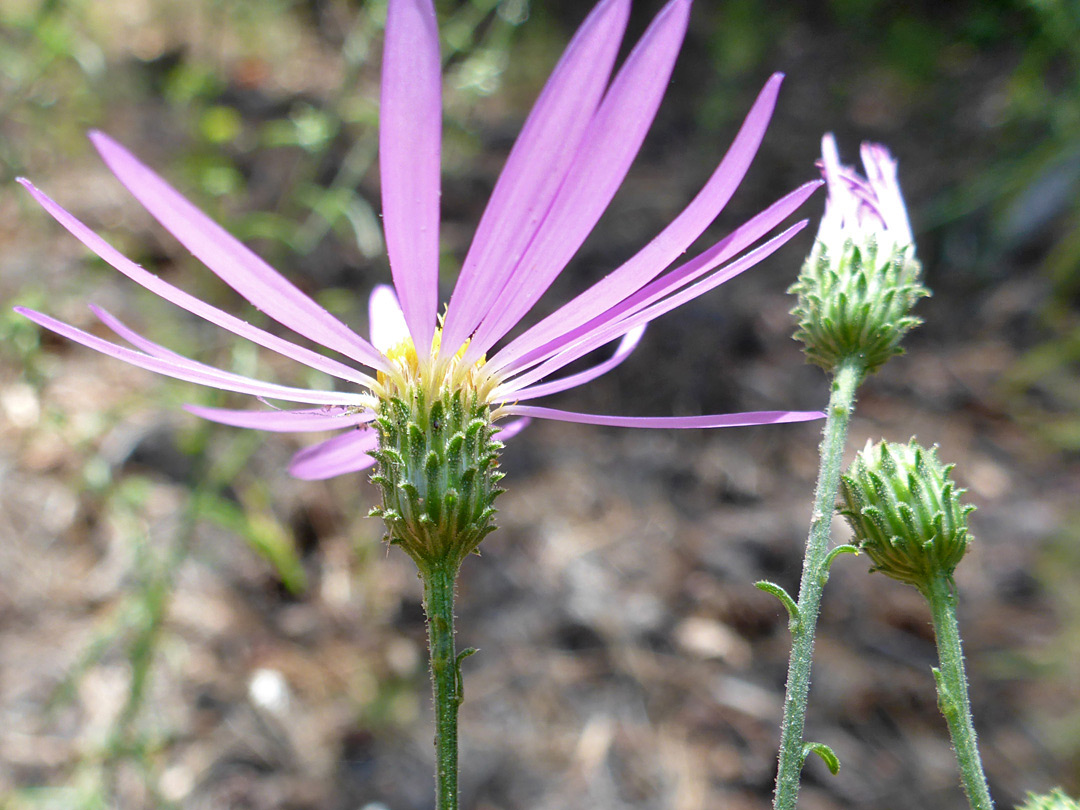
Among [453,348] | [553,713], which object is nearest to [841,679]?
[553,713]

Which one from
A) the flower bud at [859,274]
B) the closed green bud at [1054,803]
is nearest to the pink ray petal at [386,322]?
the flower bud at [859,274]

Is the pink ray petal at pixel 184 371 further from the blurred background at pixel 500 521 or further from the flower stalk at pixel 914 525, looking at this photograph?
the blurred background at pixel 500 521

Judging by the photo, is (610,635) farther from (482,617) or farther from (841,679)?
(841,679)

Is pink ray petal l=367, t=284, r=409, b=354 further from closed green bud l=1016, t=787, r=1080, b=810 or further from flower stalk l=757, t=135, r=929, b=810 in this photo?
closed green bud l=1016, t=787, r=1080, b=810

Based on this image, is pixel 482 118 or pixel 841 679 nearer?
pixel 841 679

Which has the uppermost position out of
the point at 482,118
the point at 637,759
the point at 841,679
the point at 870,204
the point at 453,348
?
the point at 482,118

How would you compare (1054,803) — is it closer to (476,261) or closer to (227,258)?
(476,261)

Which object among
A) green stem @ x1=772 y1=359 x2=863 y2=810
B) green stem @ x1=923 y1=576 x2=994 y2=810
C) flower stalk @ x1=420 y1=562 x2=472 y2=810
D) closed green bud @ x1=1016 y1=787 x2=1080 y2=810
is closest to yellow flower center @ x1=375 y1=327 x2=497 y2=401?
flower stalk @ x1=420 y1=562 x2=472 y2=810
